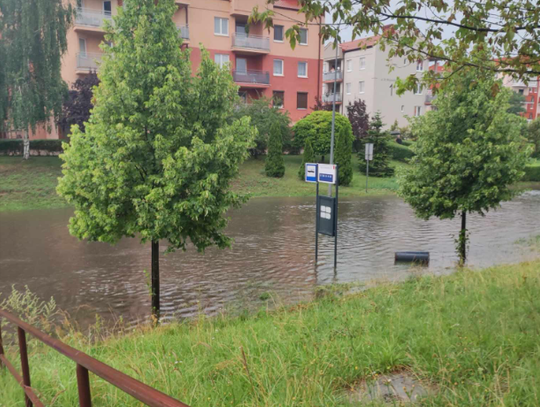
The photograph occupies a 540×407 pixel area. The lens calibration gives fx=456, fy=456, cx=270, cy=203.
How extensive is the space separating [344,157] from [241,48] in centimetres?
1234

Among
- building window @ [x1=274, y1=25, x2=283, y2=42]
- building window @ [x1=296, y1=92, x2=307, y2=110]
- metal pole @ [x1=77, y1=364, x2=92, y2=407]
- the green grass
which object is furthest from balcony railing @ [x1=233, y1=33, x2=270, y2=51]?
metal pole @ [x1=77, y1=364, x2=92, y2=407]

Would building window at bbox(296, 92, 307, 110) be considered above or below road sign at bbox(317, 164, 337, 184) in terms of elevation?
above

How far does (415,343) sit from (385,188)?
90.3 ft

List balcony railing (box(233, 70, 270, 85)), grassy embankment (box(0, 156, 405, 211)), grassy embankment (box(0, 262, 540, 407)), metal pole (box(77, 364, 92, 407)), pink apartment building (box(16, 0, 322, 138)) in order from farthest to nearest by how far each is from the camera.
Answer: balcony railing (box(233, 70, 270, 85))
pink apartment building (box(16, 0, 322, 138))
grassy embankment (box(0, 156, 405, 211))
grassy embankment (box(0, 262, 540, 407))
metal pole (box(77, 364, 92, 407))

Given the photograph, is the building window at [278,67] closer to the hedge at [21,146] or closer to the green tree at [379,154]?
the green tree at [379,154]

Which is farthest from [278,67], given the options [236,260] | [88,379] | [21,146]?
[88,379]

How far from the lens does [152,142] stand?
7.50 meters

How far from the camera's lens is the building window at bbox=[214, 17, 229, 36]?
116 feet

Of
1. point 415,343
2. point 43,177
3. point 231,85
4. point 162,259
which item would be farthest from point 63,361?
point 43,177

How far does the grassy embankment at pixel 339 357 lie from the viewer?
3268mm

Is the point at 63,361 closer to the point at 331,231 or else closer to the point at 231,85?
the point at 231,85

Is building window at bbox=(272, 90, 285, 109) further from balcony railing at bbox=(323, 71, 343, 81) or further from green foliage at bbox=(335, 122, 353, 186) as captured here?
balcony railing at bbox=(323, 71, 343, 81)

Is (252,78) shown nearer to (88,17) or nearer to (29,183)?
(88,17)

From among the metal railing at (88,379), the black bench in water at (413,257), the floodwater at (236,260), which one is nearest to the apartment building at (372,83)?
the floodwater at (236,260)
